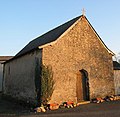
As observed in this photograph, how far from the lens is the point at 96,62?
17.5 meters

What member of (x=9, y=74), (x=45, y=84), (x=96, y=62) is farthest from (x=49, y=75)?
(x=9, y=74)

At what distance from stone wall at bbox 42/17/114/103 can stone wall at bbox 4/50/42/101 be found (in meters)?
1.58

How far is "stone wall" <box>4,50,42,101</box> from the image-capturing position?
15.1 meters

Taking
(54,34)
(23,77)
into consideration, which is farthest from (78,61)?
(23,77)

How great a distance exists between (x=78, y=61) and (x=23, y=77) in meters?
5.25

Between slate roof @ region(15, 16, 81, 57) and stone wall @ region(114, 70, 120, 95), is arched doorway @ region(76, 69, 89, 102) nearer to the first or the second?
slate roof @ region(15, 16, 81, 57)

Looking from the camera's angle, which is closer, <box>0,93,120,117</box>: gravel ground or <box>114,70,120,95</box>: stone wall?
<box>0,93,120,117</box>: gravel ground

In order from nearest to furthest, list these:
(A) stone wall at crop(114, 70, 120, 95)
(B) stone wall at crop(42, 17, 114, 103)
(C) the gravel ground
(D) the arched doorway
Answer: (C) the gravel ground, (B) stone wall at crop(42, 17, 114, 103), (D) the arched doorway, (A) stone wall at crop(114, 70, 120, 95)

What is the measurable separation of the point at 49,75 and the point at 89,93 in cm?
441

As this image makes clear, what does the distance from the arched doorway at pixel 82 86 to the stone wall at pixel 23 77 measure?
155 inches

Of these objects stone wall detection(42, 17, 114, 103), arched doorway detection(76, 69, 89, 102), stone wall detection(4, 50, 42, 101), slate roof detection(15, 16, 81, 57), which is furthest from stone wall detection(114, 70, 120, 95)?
stone wall detection(4, 50, 42, 101)

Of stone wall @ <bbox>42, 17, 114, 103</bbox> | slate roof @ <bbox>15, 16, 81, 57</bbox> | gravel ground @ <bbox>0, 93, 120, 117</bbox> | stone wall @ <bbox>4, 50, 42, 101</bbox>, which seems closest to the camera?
gravel ground @ <bbox>0, 93, 120, 117</bbox>

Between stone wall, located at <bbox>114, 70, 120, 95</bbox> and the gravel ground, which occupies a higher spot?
stone wall, located at <bbox>114, 70, 120, 95</bbox>

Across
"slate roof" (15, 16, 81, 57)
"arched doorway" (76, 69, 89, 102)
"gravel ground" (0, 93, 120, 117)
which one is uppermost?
"slate roof" (15, 16, 81, 57)
